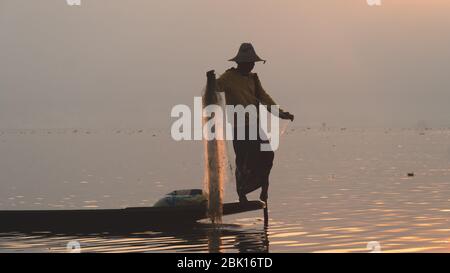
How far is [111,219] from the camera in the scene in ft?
61.0

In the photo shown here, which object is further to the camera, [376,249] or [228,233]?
[228,233]

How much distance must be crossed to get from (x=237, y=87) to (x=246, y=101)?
34 centimetres

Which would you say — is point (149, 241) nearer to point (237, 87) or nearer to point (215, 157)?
point (215, 157)

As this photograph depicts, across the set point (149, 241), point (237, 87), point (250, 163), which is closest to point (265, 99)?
point (237, 87)

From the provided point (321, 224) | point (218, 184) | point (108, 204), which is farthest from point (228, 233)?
point (108, 204)

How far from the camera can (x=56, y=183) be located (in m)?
53.2

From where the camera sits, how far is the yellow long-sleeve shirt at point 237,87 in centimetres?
1825

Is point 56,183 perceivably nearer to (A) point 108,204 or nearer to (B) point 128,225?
(A) point 108,204

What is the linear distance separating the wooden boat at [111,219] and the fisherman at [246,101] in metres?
0.53

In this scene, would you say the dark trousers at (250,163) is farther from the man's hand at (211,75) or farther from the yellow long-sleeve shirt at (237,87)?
the man's hand at (211,75)

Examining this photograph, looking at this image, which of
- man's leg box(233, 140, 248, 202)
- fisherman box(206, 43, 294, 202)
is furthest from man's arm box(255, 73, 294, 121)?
man's leg box(233, 140, 248, 202)

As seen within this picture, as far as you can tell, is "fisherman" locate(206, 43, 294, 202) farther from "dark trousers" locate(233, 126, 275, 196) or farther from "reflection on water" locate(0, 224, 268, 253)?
"reflection on water" locate(0, 224, 268, 253)

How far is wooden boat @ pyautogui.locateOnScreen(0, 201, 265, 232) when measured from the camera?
1859 cm
